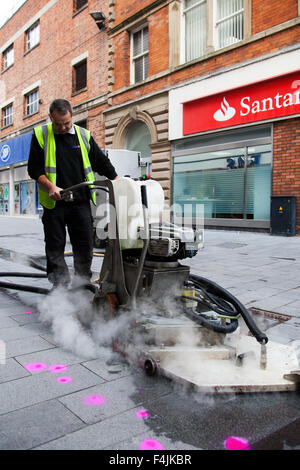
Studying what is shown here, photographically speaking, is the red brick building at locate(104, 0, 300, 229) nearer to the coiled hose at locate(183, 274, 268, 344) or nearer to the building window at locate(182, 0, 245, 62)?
the building window at locate(182, 0, 245, 62)

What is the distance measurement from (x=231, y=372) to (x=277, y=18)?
31.1ft

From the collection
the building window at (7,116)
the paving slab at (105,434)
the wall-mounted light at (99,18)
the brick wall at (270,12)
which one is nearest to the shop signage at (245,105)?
the brick wall at (270,12)

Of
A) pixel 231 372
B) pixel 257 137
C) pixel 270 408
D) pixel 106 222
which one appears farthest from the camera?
pixel 257 137

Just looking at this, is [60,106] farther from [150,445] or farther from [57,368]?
[150,445]

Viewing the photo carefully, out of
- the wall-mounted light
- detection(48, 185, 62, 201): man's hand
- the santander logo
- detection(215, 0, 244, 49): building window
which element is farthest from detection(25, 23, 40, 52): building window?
detection(48, 185, 62, 201): man's hand

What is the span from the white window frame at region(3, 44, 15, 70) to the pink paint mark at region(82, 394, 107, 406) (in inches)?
985

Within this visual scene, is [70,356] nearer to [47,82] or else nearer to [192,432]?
[192,432]

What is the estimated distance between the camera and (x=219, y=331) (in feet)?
7.30

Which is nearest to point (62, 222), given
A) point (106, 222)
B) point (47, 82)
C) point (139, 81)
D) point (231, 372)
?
point (106, 222)

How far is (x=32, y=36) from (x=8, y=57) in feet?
13.4

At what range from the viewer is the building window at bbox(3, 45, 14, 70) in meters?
23.2

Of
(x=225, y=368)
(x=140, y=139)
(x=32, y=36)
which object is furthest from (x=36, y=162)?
(x=32, y=36)

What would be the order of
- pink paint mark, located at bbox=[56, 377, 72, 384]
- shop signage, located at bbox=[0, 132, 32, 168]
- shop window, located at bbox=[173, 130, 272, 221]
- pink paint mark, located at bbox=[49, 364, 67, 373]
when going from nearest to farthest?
pink paint mark, located at bbox=[56, 377, 72, 384] < pink paint mark, located at bbox=[49, 364, 67, 373] < shop window, located at bbox=[173, 130, 272, 221] < shop signage, located at bbox=[0, 132, 32, 168]

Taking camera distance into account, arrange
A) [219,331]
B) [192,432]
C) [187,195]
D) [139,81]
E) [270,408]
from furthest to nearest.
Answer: [139,81] → [187,195] → [219,331] → [270,408] → [192,432]
